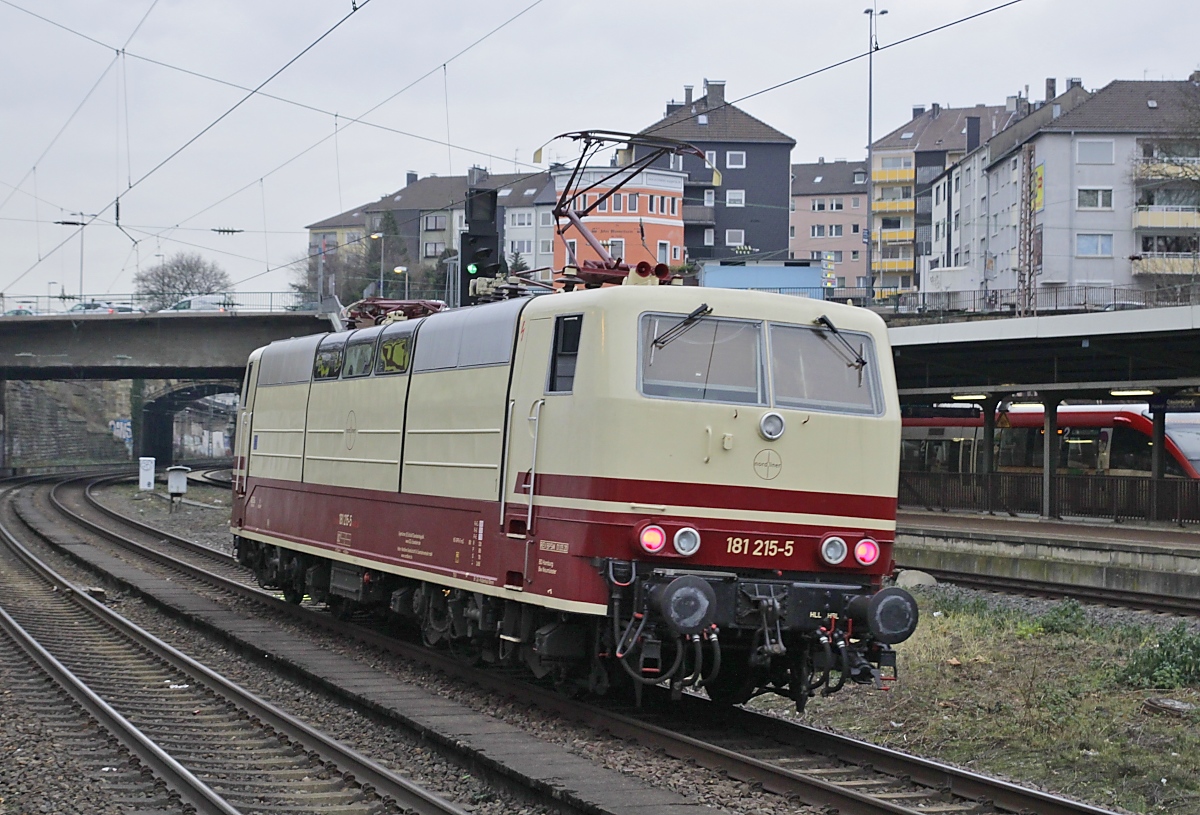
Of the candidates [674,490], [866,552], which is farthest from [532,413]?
[866,552]

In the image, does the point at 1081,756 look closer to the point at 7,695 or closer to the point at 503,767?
the point at 503,767

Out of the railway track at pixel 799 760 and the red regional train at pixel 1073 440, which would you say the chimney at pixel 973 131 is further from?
the railway track at pixel 799 760

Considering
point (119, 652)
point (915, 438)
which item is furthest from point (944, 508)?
point (119, 652)

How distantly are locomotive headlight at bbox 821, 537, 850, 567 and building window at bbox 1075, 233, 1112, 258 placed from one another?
6569 cm

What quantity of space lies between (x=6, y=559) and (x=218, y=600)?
865cm

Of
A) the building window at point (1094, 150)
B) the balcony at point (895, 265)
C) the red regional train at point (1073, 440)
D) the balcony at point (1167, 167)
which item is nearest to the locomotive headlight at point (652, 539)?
the red regional train at point (1073, 440)

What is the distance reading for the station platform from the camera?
2122 centimetres

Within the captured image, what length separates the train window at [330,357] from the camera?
1482cm

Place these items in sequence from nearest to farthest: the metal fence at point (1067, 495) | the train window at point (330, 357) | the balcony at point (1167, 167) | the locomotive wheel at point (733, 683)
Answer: the locomotive wheel at point (733, 683)
the train window at point (330, 357)
the metal fence at point (1067, 495)
the balcony at point (1167, 167)

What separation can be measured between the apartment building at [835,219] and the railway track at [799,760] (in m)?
106

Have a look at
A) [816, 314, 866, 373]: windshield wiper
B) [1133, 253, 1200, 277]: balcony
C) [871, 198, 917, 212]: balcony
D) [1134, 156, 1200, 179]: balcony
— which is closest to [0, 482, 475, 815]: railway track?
[816, 314, 866, 373]: windshield wiper

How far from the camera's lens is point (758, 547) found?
976 centimetres

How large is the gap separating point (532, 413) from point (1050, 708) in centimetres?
470

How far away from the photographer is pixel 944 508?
35031 mm
